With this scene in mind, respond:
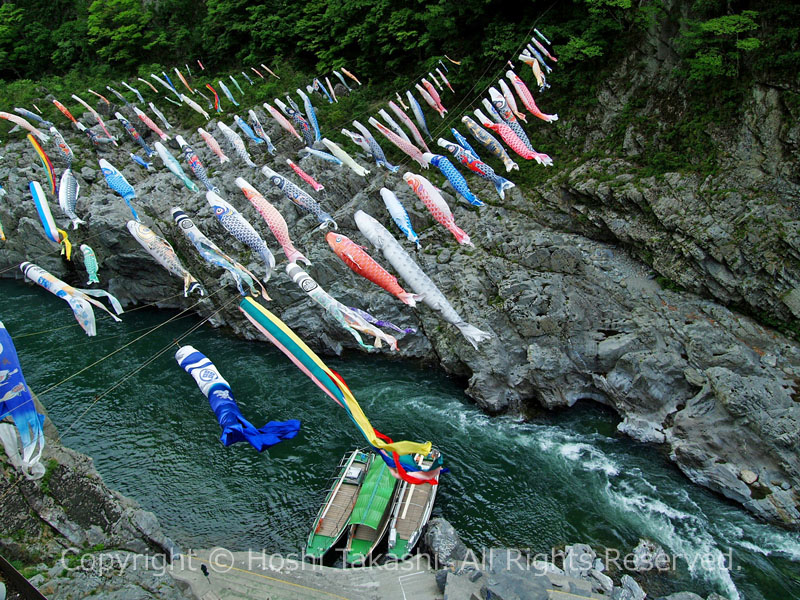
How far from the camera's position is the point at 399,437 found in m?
18.2

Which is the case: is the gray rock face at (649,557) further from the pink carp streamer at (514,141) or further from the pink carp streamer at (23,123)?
the pink carp streamer at (23,123)

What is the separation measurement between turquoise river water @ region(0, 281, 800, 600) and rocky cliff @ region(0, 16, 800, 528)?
948mm

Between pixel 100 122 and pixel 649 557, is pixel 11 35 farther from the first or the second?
pixel 649 557

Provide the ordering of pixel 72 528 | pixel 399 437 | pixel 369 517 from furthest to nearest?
pixel 399 437 < pixel 369 517 < pixel 72 528

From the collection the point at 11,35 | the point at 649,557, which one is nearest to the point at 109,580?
the point at 649,557

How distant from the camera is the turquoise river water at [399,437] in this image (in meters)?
14.6

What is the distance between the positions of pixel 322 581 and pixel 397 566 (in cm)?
186

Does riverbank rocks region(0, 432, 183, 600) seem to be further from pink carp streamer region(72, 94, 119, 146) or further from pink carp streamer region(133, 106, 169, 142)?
pink carp streamer region(72, 94, 119, 146)

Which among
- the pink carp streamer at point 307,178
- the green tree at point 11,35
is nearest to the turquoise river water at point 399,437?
the pink carp streamer at point 307,178

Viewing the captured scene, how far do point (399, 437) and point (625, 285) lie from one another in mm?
9783

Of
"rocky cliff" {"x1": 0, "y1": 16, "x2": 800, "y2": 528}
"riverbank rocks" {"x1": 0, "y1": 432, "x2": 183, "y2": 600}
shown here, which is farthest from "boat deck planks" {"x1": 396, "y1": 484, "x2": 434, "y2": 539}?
"riverbank rocks" {"x1": 0, "y1": 432, "x2": 183, "y2": 600}

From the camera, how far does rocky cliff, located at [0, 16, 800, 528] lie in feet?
53.6

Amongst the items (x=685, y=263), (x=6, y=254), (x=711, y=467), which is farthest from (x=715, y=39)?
(x=6, y=254)

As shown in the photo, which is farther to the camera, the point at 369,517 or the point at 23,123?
the point at 23,123
